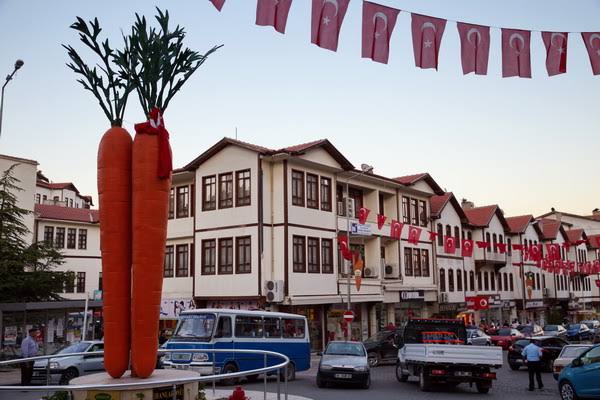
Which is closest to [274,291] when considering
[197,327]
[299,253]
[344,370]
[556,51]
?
[299,253]

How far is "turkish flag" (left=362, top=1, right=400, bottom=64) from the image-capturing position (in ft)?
40.7

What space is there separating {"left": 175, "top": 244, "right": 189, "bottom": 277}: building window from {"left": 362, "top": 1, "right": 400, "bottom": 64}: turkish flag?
86.9 ft

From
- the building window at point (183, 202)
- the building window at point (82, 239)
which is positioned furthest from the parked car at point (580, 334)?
the building window at point (82, 239)

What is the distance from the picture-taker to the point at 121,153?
11094 millimetres

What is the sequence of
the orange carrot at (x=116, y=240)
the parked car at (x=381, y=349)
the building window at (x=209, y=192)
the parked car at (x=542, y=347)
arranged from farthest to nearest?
1. the building window at (x=209, y=192)
2. the parked car at (x=381, y=349)
3. the parked car at (x=542, y=347)
4. the orange carrot at (x=116, y=240)

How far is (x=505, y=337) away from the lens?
127 feet

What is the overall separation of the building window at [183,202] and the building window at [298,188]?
25.2 ft

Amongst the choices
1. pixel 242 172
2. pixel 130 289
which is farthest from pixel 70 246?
pixel 130 289

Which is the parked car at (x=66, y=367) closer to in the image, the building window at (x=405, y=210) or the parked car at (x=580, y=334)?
the building window at (x=405, y=210)

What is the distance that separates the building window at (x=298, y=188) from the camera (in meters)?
33.3

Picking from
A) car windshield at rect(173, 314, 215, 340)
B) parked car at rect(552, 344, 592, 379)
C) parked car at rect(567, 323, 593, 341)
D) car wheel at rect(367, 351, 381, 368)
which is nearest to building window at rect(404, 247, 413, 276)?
parked car at rect(567, 323, 593, 341)

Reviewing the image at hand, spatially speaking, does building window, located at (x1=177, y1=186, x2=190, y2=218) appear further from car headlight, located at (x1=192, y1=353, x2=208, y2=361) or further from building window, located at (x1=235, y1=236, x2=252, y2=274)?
car headlight, located at (x1=192, y1=353, x2=208, y2=361)

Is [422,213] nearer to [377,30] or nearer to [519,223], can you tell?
[519,223]

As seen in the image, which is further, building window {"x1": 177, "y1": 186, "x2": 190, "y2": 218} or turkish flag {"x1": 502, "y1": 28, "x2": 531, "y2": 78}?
building window {"x1": 177, "y1": 186, "x2": 190, "y2": 218}
